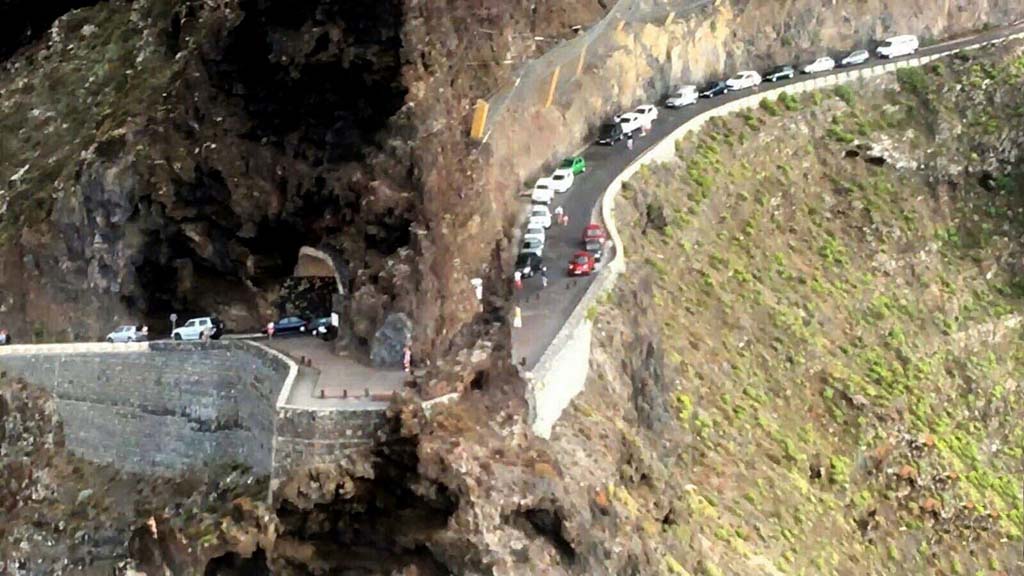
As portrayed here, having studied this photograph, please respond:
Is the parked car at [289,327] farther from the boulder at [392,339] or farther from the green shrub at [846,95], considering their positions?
the green shrub at [846,95]

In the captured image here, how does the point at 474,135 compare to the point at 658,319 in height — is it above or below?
above

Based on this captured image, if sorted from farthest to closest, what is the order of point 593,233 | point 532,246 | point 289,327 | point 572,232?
1. point 572,232
2. point 593,233
3. point 532,246
4. point 289,327

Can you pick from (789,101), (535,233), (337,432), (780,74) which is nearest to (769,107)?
(789,101)

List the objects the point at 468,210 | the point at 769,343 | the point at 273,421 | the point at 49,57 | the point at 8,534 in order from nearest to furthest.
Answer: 1. the point at 273,421
2. the point at 468,210
3. the point at 8,534
4. the point at 769,343
5. the point at 49,57

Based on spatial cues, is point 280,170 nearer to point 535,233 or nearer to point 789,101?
point 535,233

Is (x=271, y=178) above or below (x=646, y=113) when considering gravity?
above

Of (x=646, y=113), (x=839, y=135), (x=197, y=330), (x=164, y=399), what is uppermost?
(x=646, y=113)

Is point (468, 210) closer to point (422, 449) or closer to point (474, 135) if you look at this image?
point (474, 135)

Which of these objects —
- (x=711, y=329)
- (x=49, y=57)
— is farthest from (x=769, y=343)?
(x=49, y=57)
